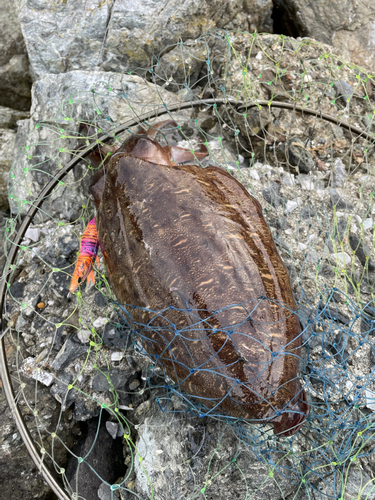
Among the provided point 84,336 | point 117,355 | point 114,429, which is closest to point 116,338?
point 117,355

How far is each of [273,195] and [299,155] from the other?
0.39m

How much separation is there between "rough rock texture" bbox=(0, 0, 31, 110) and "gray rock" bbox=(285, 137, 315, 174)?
2370mm

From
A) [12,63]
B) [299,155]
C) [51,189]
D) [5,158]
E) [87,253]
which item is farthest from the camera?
[12,63]

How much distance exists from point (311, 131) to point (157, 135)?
1192mm

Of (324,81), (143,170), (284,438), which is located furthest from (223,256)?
(324,81)

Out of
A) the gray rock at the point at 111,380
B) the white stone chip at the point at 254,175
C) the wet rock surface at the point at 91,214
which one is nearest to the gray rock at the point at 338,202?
the wet rock surface at the point at 91,214

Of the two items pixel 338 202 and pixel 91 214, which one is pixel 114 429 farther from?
pixel 338 202

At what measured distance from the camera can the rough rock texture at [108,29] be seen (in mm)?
2822

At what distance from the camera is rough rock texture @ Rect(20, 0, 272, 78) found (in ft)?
9.26

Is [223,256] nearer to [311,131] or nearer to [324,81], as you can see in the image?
[311,131]

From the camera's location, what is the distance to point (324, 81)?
9.59 ft

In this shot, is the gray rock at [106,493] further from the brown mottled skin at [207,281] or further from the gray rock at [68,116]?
the gray rock at [68,116]

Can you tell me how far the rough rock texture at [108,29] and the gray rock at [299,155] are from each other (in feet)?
3.86

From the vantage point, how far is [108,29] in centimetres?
285
